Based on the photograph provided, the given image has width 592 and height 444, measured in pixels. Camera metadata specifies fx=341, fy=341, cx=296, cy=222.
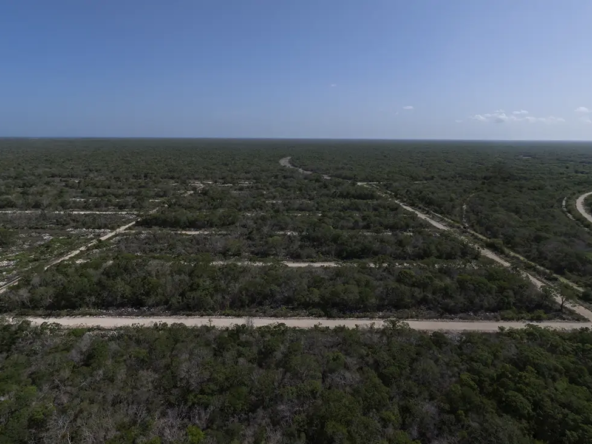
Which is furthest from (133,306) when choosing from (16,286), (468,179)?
(468,179)

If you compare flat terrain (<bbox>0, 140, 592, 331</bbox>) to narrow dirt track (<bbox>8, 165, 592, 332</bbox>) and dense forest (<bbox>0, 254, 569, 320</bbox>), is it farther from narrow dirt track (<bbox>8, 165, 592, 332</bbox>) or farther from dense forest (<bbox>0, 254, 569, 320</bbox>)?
narrow dirt track (<bbox>8, 165, 592, 332</bbox>)

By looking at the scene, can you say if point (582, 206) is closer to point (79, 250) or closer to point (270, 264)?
point (270, 264)

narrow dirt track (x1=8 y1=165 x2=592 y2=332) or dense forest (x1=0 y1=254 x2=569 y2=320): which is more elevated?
dense forest (x1=0 y1=254 x2=569 y2=320)

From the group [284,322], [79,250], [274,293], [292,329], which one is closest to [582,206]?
[274,293]

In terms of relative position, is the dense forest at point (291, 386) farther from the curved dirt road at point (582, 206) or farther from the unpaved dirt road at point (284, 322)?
the curved dirt road at point (582, 206)

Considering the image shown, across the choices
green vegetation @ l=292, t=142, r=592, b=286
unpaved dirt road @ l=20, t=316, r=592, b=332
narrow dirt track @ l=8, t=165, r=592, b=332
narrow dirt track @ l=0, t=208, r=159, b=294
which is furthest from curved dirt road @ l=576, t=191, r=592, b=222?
narrow dirt track @ l=0, t=208, r=159, b=294

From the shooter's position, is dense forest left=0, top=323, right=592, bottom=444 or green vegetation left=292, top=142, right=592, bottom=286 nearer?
dense forest left=0, top=323, right=592, bottom=444

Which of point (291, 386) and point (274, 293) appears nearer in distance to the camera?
point (291, 386)
